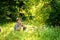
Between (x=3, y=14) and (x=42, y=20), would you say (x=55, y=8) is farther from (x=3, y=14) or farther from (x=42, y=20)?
(x=3, y=14)

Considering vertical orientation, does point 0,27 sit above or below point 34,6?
below

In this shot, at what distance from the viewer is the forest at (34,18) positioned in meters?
13.9

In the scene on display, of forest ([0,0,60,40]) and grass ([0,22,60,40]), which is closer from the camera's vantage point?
grass ([0,22,60,40])

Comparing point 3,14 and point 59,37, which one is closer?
point 59,37

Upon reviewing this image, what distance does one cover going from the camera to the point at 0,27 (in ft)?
54.3

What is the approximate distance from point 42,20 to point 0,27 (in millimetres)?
2439

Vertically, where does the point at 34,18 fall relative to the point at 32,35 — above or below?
below

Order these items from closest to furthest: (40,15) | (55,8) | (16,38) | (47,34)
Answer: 1. (16,38)
2. (47,34)
3. (40,15)
4. (55,8)

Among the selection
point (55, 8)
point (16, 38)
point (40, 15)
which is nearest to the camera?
point (16, 38)

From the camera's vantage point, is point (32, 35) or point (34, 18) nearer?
point (32, 35)

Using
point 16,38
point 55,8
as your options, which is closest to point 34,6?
point 55,8

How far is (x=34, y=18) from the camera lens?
53.6ft

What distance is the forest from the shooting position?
13922mm

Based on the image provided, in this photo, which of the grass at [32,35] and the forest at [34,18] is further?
the forest at [34,18]
